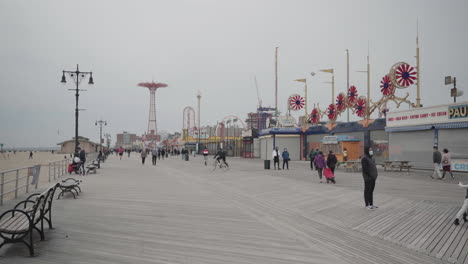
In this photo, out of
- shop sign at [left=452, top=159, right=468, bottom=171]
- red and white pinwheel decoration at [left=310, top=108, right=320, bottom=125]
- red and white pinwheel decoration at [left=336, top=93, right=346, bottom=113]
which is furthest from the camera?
red and white pinwheel decoration at [left=310, top=108, right=320, bottom=125]

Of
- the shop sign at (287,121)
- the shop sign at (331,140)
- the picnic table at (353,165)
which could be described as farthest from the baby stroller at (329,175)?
the shop sign at (287,121)

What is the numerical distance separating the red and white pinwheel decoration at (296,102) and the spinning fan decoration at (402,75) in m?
17.7

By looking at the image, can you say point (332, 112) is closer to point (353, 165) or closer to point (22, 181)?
point (353, 165)

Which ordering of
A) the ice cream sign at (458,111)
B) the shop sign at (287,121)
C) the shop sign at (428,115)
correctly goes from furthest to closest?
the shop sign at (287,121), the shop sign at (428,115), the ice cream sign at (458,111)

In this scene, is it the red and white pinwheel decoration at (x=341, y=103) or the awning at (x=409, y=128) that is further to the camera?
the red and white pinwheel decoration at (x=341, y=103)

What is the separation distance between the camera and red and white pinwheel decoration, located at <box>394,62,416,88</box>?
26234mm

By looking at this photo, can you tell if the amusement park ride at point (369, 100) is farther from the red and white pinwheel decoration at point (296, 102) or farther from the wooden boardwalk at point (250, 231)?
the wooden boardwalk at point (250, 231)

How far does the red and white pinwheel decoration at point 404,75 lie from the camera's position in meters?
26.2

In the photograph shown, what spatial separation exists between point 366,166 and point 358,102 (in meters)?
25.8

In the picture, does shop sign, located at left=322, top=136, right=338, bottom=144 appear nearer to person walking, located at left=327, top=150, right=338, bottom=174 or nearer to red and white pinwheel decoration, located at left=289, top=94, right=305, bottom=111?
person walking, located at left=327, top=150, right=338, bottom=174

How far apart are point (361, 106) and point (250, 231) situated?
96.5 feet

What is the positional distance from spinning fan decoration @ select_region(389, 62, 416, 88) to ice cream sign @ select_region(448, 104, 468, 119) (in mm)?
4964

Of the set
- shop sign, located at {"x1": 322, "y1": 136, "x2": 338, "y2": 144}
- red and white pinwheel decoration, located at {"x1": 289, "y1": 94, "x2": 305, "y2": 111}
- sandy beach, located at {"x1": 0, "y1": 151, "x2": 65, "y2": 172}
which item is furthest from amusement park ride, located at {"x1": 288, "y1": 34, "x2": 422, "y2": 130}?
sandy beach, located at {"x1": 0, "y1": 151, "x2": 65, "y2": 172}

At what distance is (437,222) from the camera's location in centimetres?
730
